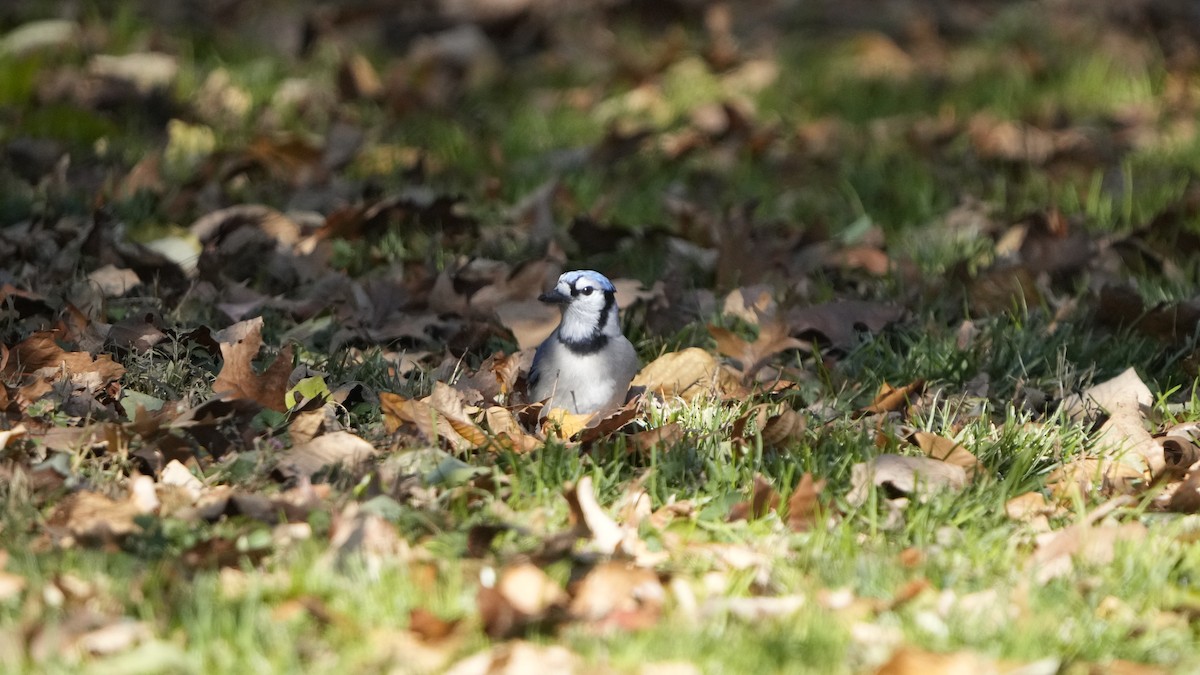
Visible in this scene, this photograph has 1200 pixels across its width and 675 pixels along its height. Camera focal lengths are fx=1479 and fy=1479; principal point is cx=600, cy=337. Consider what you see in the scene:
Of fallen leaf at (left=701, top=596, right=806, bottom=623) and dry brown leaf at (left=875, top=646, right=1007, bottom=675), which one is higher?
dry brown leaf at (left=875, top=646, right=1007, bottom=675)

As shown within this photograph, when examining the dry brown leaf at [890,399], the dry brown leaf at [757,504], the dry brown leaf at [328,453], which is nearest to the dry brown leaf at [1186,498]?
the dry brown leaf at [890,399]

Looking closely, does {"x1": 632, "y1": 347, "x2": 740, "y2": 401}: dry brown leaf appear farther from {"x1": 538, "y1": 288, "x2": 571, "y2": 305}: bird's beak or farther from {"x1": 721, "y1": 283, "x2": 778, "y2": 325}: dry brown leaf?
{"x1": 721, "y1": 283, "x2": 778, "y2": 325}: dry brown leaf

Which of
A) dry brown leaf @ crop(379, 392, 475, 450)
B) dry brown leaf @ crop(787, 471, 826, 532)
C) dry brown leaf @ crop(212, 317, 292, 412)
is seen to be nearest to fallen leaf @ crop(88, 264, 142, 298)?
dry brown leaf @ crop(212, 317, 292, 412)

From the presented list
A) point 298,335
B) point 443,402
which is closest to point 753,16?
point 298,335

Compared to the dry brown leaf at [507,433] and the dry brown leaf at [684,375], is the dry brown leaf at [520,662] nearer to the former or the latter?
the dry brown leaf at [507,433]

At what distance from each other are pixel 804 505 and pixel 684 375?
3.07ft

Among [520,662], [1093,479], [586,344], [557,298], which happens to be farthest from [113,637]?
[1093,479]

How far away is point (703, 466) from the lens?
361 cm

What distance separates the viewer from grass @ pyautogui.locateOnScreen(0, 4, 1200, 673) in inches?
110

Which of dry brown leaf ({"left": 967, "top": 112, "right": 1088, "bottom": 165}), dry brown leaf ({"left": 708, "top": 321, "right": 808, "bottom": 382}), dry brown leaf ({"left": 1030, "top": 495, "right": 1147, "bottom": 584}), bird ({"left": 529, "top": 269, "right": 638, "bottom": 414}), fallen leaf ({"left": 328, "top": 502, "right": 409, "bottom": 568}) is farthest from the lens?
dry brown leaf ({"left": 967, "top": 112, "right": 1088, "bottom": 165})

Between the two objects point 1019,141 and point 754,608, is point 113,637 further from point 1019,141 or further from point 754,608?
point 1019,141

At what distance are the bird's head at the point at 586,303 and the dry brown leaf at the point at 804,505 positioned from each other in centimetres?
91

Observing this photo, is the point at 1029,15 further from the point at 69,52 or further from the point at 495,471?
the point at 495,471

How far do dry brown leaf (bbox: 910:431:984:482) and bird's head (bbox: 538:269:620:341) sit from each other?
915mm
